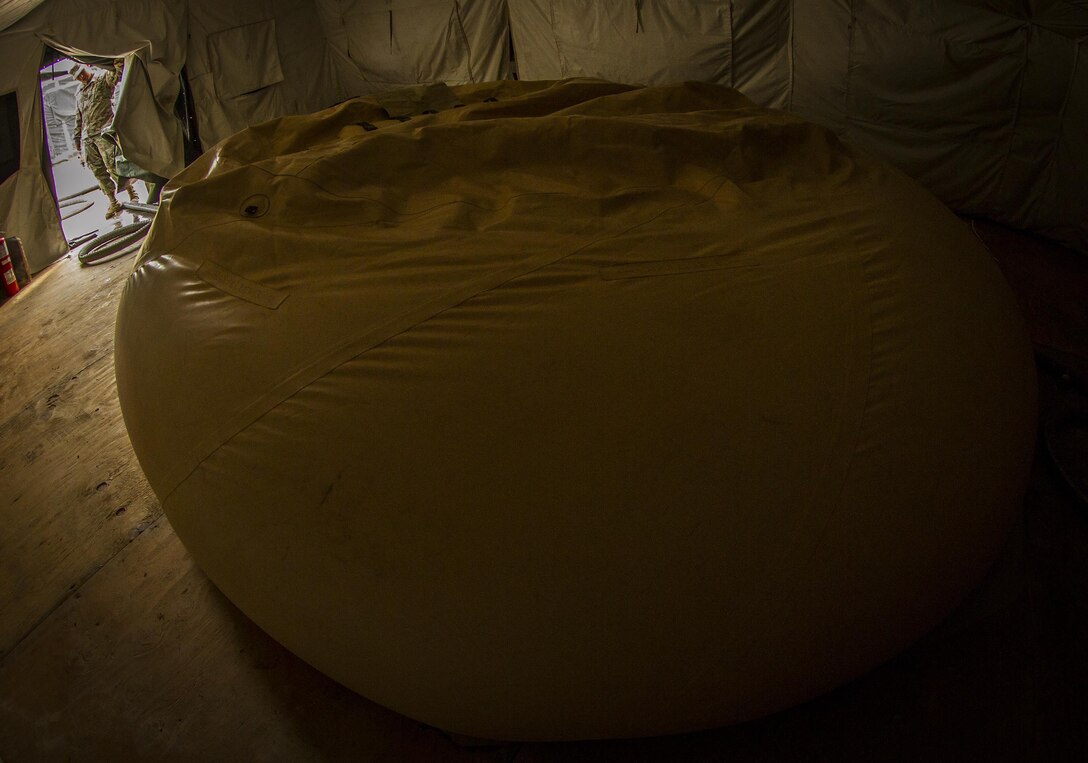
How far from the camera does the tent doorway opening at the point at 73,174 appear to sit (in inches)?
162

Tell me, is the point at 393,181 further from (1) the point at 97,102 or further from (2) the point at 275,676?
(1) the point at 97,102

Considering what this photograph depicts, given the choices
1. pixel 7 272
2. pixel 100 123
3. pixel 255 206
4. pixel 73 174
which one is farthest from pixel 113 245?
pixel 255 206

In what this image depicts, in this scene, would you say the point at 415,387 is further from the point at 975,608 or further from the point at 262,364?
the point at 975,608

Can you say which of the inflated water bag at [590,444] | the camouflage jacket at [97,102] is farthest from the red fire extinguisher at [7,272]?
the inflated water bag at [590,444]

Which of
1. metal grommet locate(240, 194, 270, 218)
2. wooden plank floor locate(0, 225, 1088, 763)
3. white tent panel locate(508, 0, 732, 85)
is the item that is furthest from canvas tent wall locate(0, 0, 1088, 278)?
metal grommet locate(240, 194, 270, 218)

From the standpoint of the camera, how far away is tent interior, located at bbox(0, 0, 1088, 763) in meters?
1.26

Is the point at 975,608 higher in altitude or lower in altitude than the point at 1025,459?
lower

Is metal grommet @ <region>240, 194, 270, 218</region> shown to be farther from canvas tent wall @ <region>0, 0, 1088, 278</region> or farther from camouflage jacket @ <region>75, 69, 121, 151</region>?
camouflage jacket @ <region>75, 69, 121, 151</region>

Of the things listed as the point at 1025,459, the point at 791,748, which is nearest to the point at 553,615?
the point at 791,748

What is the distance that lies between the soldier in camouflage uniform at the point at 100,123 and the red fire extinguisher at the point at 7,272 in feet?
4.17

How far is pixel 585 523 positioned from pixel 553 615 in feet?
0.48

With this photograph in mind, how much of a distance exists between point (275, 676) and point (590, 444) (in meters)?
0.95

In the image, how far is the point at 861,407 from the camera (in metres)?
1.08

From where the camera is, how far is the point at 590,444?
1008 mm
